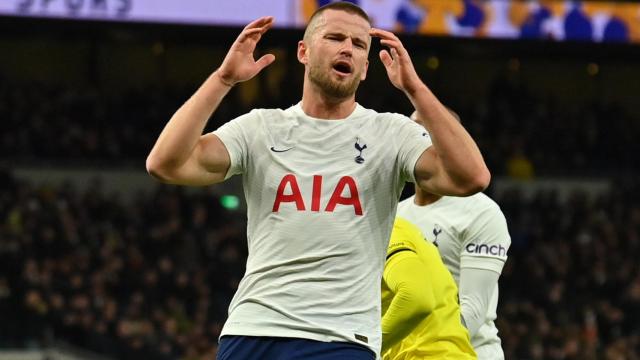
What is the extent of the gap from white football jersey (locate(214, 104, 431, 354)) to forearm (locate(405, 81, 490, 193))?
0.69 feet

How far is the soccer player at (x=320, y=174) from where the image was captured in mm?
3912

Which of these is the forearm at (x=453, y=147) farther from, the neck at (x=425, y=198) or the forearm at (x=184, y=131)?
the neck at (x=425, y=198)

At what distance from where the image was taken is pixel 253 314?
4039mm

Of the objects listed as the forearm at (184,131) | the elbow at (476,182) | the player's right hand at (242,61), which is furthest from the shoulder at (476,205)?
the forearm at (184,131)

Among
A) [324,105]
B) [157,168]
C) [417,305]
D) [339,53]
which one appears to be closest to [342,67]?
[339,53]

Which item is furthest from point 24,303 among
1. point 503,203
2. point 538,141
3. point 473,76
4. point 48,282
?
point 473,76

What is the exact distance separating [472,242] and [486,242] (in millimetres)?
69

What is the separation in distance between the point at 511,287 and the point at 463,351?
15601 millimetres

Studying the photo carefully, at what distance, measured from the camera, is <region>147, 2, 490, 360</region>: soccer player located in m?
3.91

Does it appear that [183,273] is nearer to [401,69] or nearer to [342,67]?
[342,67]

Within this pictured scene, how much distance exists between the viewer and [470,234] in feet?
18.9

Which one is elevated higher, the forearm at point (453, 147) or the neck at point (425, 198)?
the forearm at point (453, 147)

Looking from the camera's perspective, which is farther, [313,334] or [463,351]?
[463,351]

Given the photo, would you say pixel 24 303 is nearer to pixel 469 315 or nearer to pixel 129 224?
pixel 129 224
